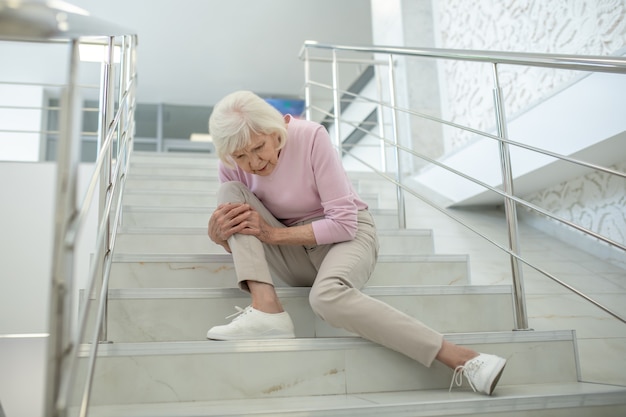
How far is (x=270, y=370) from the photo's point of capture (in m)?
1.18

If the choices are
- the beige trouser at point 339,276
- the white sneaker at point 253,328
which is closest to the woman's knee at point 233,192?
the beige trouser at point 339,276

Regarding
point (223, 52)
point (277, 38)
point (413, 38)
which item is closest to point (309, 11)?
point (277, 38)

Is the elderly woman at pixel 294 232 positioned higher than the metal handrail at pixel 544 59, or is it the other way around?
the metal handrail at pixel 544 59

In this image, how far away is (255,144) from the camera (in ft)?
4.48

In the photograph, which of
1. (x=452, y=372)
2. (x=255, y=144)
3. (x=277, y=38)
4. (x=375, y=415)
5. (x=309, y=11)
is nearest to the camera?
(x=375, y=415)

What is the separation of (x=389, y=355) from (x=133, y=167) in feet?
7.21

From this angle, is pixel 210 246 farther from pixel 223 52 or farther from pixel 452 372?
pixel 223 52

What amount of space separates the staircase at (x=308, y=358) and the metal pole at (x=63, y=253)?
0.37 meters

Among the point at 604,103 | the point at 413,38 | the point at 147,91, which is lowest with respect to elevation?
the point at 604,103

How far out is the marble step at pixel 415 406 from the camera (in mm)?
987

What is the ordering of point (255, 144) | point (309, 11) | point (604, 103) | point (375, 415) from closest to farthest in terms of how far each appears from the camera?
point (375, 415) < point (255, 144) < point (604, 103) < point (309, 11)

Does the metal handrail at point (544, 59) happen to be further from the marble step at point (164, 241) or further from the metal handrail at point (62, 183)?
the metal handrail at point (62, 183)

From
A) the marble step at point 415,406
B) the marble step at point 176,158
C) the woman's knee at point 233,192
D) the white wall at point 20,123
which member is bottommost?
the marble step at point 415,406

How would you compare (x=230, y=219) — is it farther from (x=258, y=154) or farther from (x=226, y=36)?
(x=226, y=36)
